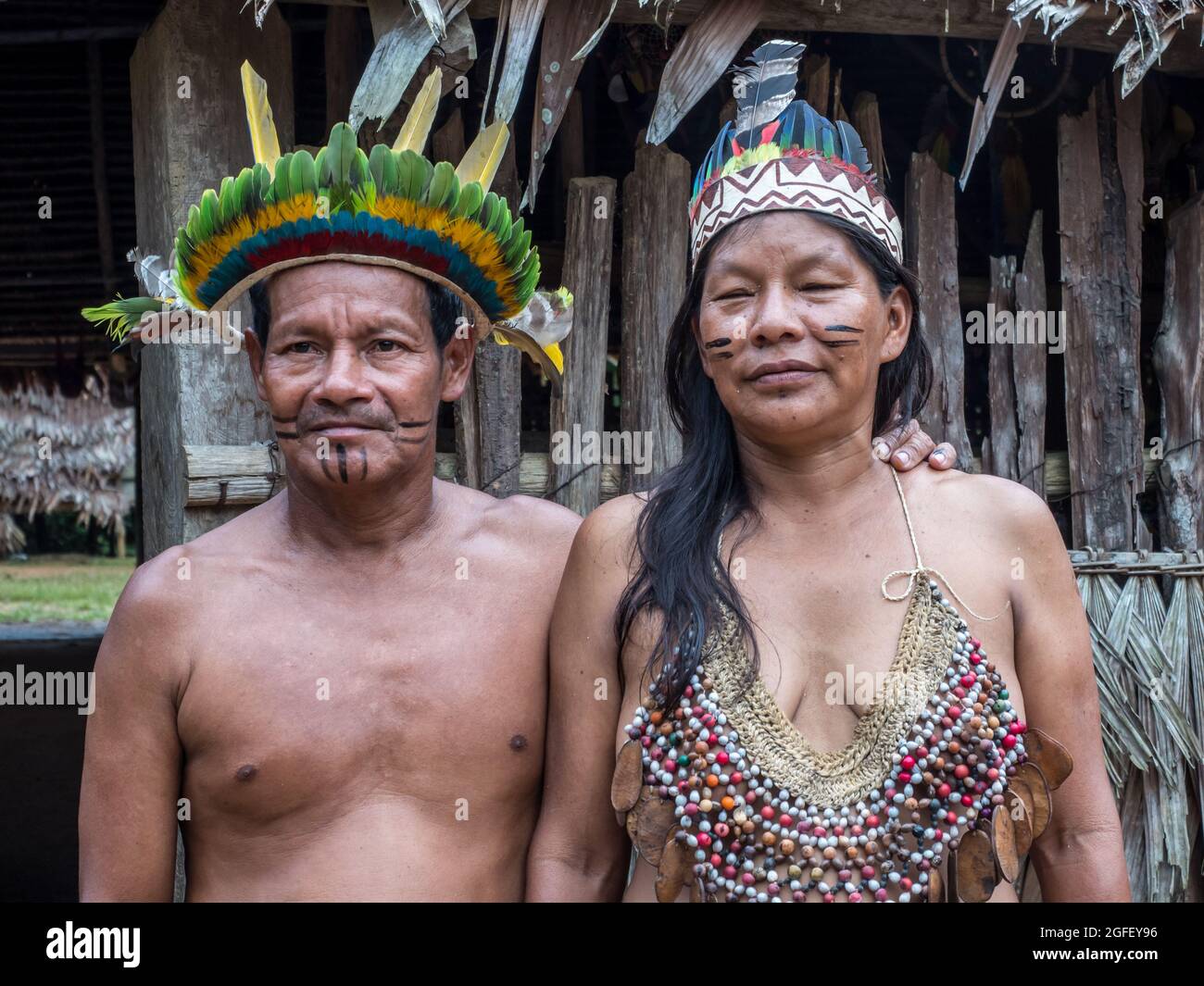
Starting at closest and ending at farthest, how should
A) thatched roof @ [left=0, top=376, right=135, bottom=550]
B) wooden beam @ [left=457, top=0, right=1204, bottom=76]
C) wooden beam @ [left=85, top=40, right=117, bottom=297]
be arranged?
wooden beam @ [left=457, top=0, right=1204, bottom=76], wooden beam @ [left=85, top=40, right=117, bottom=297], thatched roof @ [left=0, top=376, right=135, bottom=550]

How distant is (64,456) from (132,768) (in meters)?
11.3

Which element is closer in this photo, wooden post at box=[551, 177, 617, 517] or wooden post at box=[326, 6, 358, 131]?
wooden post at box=[551, 177, 617, 517]

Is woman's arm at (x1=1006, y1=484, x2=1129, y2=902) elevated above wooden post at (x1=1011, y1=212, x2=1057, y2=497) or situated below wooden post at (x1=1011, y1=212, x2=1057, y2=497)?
below

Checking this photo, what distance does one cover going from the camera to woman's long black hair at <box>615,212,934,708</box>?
2.14 meters

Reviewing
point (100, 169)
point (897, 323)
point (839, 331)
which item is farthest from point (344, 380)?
point (100, 169)

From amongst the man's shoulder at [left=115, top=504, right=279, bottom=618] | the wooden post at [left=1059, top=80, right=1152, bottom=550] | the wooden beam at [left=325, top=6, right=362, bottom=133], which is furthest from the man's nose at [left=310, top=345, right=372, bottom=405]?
the wooden post at [left=1059, top=80, right=1152, bottom=550]

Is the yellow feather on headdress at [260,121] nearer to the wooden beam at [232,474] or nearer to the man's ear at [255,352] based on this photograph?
the man's ear at [255,352]

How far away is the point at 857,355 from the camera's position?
211 cm

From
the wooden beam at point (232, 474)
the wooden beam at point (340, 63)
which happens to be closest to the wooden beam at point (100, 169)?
the wooden beam at point (340, 63)

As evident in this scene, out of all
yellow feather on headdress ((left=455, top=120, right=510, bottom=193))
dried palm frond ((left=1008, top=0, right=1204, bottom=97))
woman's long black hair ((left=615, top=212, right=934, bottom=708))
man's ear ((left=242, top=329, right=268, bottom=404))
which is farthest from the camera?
dried palm frond ((left=1008, top=0, right=1204, bottom=97))

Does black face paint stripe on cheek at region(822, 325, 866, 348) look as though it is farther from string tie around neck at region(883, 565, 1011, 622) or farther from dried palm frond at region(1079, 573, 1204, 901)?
dried palm frond at region(1079, 573, 1204, 901)

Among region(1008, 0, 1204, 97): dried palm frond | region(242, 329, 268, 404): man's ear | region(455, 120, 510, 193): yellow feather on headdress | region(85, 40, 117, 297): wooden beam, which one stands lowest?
region(242, 329, 268, 404): man's ear

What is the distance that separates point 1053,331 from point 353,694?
2.31 metres
